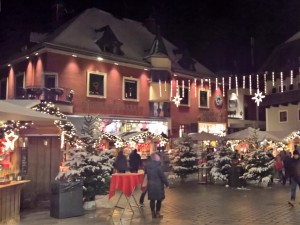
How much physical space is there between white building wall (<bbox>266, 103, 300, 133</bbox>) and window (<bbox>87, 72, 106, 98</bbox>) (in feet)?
51.6

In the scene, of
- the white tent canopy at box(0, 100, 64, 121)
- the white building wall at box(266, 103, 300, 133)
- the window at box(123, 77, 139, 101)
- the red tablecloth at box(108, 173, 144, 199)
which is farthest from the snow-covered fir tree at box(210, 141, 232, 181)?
the white building wall at box(266, 103, 300, 133)

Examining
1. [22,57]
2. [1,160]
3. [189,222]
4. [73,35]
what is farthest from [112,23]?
[189,222]

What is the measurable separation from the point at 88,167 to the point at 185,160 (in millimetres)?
8831

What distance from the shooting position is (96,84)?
2533 centimetres

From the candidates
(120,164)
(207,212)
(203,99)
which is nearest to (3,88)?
(120,164)

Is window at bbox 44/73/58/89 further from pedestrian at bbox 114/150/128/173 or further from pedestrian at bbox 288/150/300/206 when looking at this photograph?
pedestrian at bbox 288/150/300/206

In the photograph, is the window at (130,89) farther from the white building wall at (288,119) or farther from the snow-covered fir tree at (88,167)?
the snow-covered fir tree at (88,167)

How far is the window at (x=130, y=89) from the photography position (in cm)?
2691

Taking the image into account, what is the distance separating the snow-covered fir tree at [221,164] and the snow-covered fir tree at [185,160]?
176 centimetres

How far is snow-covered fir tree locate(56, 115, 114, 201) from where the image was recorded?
10.7m

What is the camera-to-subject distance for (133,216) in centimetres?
982

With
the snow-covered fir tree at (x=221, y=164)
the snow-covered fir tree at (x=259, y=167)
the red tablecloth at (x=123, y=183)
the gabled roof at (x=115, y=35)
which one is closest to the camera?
the red tablecloth at (x=123, y=183)

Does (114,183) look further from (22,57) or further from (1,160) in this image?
(22,57)

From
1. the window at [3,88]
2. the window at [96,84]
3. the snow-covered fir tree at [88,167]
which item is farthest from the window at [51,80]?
the snow-covered fir tree at [88,167]
